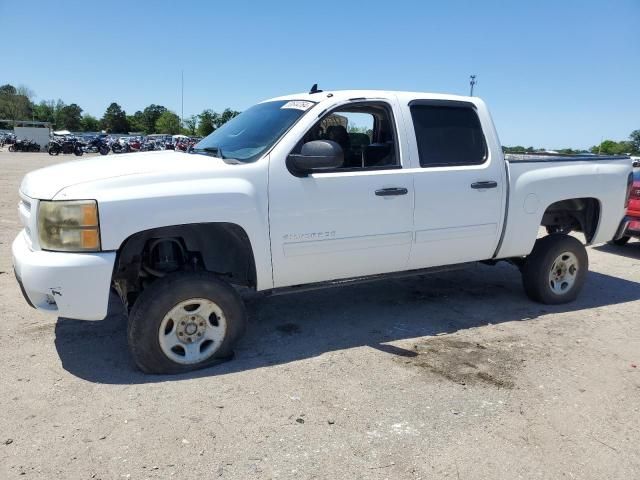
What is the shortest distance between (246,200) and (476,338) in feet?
7.79

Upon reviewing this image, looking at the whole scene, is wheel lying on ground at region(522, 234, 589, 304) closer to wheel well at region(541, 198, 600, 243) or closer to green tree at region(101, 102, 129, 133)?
wheel well at region(541, 198, 600, 243)

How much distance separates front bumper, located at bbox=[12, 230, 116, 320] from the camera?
330cm

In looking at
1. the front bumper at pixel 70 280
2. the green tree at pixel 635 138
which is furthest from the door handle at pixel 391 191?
the green tree at pixel 635 138

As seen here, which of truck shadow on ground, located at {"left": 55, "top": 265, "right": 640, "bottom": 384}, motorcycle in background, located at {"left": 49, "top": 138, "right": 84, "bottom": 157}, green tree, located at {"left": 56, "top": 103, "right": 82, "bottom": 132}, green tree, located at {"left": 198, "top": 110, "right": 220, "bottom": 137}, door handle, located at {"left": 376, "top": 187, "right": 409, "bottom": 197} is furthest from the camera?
green tree, located at {"left": 56, "top": 103, "right": 82, "bottom": 132}

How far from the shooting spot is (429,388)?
143 inches

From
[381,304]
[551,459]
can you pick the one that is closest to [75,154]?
[381,304]

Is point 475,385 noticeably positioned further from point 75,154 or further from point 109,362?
point 75,154

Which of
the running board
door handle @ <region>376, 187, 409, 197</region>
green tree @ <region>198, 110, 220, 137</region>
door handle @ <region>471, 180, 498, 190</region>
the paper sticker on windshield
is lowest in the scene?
the running board

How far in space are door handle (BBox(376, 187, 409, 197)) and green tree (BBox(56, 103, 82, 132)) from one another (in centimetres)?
13647

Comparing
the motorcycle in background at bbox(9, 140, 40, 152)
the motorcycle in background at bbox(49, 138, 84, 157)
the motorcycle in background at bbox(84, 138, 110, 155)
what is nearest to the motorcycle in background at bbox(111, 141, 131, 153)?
the motorcycle in background at bbox(84, 138, 110, 155)

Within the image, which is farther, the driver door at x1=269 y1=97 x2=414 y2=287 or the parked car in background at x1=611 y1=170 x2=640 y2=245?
the parked car in background at x1=611 y1=170 x2=640 y2=245

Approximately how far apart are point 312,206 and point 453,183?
1396 millimetres

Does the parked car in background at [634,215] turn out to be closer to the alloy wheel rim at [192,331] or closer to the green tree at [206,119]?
the alloy wheel rim at [192,331]

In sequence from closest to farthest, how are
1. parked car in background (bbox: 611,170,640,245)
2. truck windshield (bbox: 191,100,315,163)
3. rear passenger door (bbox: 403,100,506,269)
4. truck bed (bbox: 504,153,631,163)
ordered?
truck windshield (bbox: 191,100,315,163)
rear passenger door (bbox: 403,100,506,269)
truck bed (bbox: 504,153,631,163)
parked car in background (bbox: 611,170,640,245)
